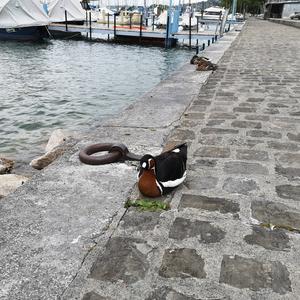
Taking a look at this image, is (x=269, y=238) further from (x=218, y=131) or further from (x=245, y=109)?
(x=245, y=109)

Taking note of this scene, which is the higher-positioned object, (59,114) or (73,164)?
(73,164)

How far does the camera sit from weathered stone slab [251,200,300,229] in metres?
3.00

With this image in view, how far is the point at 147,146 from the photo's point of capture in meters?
4.57

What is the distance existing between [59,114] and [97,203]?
854 cm

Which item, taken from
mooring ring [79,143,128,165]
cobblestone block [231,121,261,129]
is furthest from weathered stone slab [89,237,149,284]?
cobblestone block [231,121,261,129]

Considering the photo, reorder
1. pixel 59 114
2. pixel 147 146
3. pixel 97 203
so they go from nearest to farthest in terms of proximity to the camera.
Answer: pixel 97 203 < pixel 147 146 < pixel 59 114

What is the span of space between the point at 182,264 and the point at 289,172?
1952 mm

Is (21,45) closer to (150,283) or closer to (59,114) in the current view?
(59,114)

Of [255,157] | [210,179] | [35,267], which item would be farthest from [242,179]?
[35,267]

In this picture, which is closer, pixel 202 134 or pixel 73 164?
pixel 73 164

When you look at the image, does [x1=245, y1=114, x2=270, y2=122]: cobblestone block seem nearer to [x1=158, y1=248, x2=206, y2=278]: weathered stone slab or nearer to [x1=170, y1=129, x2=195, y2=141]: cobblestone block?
[x1=170, y1=129, x2=195, y2=141]: cobblestone block

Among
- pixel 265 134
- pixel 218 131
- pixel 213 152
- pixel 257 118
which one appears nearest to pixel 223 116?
pixel 257 118

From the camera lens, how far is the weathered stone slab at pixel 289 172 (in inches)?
150

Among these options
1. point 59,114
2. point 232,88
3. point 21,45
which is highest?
Answer: point 232,88
